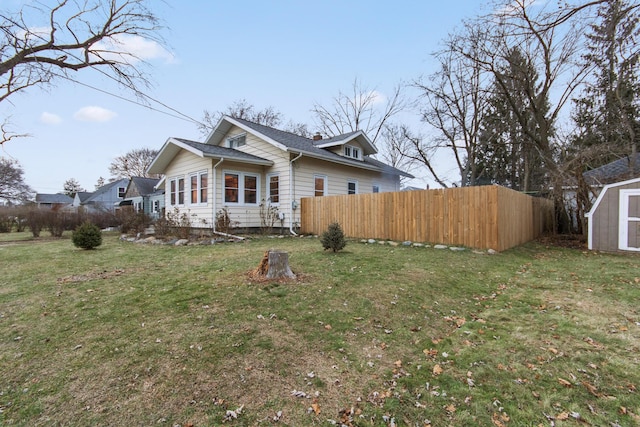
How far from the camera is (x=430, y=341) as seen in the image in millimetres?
3184

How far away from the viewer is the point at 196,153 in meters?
11.0

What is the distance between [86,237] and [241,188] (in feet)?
17.6

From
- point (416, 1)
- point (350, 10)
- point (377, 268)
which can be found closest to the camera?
point (377, 268)

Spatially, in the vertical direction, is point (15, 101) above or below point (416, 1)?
below

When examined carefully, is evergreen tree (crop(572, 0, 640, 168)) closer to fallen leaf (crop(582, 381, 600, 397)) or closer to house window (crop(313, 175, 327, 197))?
house window (crop(313, 175, 327, 197))

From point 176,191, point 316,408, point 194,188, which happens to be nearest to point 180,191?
point 176,191

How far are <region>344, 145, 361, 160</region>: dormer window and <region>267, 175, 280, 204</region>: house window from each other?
4547 mm

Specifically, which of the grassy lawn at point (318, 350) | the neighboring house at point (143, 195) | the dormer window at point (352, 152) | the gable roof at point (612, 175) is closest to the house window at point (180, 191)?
the dormer window at point (352, 152)

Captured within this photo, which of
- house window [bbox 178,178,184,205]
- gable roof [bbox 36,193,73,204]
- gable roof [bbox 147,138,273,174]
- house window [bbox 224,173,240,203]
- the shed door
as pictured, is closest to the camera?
the shed door

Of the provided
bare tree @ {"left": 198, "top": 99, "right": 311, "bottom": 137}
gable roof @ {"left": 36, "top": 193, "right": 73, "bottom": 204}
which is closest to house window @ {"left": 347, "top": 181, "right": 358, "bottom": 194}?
bare tree @ {"left": 198, "top": 99, "right": 311, "bottom": 137}

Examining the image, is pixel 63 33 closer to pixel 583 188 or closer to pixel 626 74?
pixel 583 188

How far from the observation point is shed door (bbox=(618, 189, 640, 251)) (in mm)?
8359

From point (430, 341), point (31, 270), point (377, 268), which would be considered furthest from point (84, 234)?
point (430, 341)

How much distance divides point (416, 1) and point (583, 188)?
8.66m
